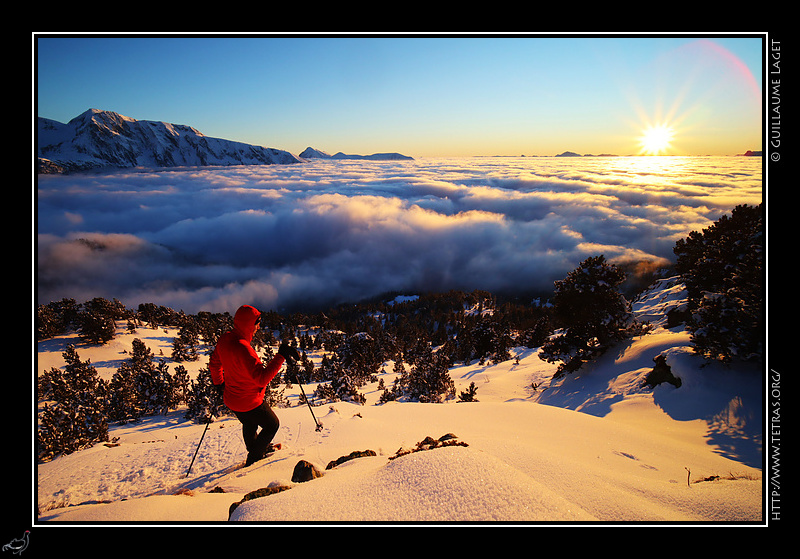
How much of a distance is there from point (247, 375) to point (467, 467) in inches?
115

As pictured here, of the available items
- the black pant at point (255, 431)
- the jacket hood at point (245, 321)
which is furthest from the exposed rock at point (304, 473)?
the jacket hood at point (245, 321)

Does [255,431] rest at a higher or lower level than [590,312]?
lower

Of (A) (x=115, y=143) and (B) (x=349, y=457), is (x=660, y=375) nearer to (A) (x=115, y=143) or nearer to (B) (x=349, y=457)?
(B) (x=349, y=457)

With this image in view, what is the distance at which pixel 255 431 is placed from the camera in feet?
13.8

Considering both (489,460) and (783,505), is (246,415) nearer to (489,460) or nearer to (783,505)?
(489,460)

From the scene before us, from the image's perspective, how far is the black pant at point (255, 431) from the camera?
416 centimetres

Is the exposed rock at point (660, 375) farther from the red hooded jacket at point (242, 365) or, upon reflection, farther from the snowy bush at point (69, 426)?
the snowy bush at point (69, 426)

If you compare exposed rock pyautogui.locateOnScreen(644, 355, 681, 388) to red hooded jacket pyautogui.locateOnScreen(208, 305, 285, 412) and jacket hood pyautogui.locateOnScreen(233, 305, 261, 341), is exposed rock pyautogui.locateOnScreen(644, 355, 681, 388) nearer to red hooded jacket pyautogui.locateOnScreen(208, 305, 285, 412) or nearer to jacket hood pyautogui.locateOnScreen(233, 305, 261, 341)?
red hooded jacket pyautogui.locateOnScreen(208, 305, 285, 412)
